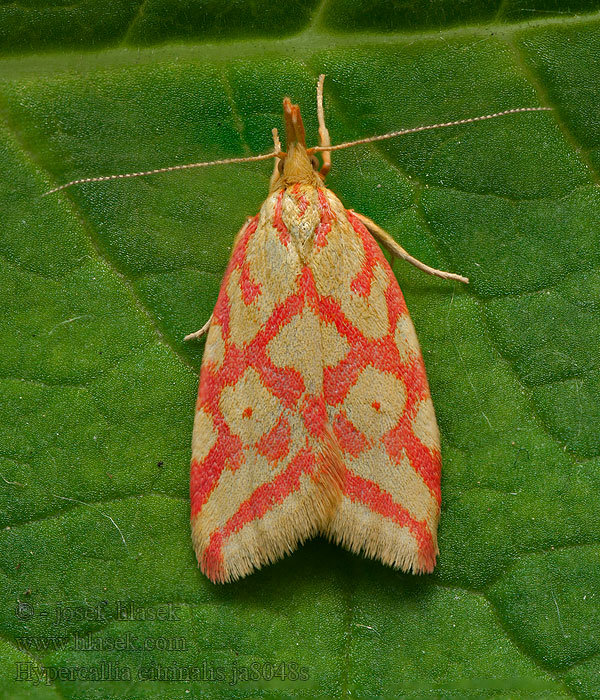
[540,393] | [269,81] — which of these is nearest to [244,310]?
[269,81]

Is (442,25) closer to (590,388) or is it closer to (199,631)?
(590,388)

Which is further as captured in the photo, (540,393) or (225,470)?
(540,393)

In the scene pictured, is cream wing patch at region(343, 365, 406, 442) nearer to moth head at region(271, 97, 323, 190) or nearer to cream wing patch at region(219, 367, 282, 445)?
cream wing patch at region(219, 367, 282, 445)

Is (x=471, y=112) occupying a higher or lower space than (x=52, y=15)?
lower

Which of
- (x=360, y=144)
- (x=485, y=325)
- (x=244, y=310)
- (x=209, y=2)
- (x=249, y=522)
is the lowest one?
(x=249, y=522)

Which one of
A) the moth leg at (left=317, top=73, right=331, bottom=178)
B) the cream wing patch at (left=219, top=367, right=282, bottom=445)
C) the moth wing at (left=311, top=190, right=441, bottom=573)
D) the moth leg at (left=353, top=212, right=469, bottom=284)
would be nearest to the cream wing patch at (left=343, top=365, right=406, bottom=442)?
the moth wing at (left=311, top=190, right=441, bottom=573)

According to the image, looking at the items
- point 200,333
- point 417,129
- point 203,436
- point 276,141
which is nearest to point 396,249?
point 417,129

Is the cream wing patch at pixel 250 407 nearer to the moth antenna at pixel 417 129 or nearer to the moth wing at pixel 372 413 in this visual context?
the moth wing at pixel 372 413
